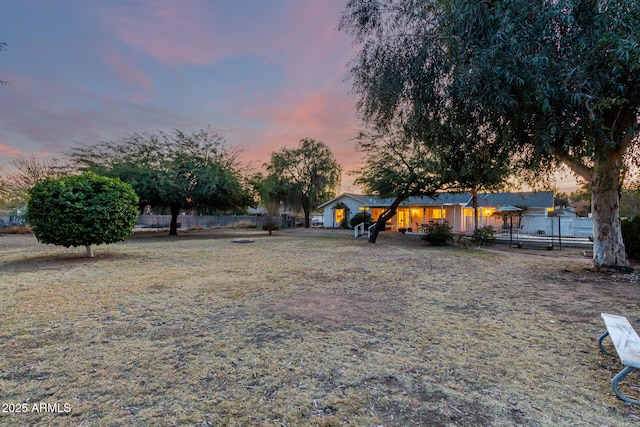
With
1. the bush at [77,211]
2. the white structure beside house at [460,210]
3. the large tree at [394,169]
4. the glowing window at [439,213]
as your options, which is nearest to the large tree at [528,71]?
the large tree at [394,169]

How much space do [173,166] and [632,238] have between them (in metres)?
21.8

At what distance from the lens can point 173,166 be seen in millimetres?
18453

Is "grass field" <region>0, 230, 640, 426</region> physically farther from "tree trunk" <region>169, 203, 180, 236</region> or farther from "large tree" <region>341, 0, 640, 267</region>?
"tree trunk" <region>169, 203, 180, 236</region>

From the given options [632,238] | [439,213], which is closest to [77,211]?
[632,238]

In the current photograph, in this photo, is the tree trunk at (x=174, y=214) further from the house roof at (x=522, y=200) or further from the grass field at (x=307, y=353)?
the house roof at (x=522, y=200)

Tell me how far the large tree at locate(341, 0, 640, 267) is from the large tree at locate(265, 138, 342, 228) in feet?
80.4

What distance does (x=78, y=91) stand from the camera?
1247 centimetres

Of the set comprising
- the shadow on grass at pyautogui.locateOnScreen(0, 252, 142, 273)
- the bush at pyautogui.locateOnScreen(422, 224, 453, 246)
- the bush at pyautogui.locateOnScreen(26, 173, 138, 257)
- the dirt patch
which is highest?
the bush at pyautogui.locateOnScreen(26, 173, 138, 257)

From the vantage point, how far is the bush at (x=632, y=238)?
9883 mm

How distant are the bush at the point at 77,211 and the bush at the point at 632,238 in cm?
1687

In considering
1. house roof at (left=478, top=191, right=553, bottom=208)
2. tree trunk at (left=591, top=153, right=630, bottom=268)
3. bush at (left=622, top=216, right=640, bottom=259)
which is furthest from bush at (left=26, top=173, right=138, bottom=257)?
house roof at (left=478, top=191, right=553, bottom=208)

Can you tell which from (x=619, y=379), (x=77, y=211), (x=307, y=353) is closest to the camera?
(x=619, y=379)

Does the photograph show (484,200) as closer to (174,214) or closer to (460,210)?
(460,210)

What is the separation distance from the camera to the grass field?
6.97ft
